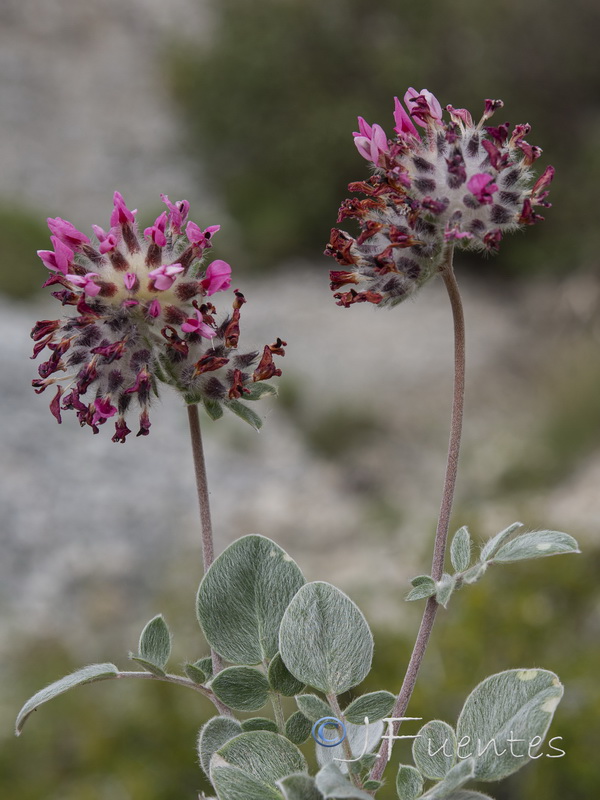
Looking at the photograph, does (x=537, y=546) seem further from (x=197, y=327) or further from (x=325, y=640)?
(x=197, y=327)

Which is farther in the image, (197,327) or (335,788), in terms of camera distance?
(197,327)

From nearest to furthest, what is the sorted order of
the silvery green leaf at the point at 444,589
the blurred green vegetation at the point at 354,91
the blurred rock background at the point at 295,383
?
the silvery green leaf at the point at 444,589, the blurred rock background at the point at 295,383, the blurred green vegetation at the point at 354,91

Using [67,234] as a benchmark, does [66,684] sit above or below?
below

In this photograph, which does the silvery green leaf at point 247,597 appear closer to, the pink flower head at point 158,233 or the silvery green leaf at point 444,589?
the silvery green leaf at point 444,589

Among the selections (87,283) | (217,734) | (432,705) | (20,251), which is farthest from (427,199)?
(20,251)

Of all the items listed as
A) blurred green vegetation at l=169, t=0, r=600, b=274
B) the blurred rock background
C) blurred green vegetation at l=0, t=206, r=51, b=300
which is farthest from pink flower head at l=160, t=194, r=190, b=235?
blurred green vegetation at l=169, t=0, r=600, b=274

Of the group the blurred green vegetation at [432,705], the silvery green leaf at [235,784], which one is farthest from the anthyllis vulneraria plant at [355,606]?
the blurred green vegetation at [432,705]
